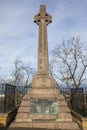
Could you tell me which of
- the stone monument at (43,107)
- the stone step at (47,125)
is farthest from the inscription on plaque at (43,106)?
the stone step at (47,125)

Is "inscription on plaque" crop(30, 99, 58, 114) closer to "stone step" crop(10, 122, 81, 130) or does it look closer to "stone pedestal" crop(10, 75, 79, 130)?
"stone pedestal" crop(10, 75, 79, 130)

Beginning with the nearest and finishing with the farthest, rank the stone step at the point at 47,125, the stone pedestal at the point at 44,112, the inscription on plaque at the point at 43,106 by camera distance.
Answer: the stone step at the point at 47,125, the stone pedestal at the point at 44,112, the inscription on plaque at the point at 43,106

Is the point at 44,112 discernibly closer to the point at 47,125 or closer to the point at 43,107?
the point at 43,107

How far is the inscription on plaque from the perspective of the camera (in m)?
11.1

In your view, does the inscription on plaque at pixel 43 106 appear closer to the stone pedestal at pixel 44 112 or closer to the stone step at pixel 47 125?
the stone pedestal at pixel 44 112

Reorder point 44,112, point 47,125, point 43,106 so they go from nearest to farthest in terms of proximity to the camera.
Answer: point 47,125
point 44,112
point 43,106

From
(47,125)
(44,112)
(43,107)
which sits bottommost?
(47,125)

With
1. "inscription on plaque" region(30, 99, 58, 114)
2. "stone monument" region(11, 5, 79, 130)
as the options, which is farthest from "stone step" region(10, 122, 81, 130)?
"inscription on plaque" region(30, 99, 58, 114)

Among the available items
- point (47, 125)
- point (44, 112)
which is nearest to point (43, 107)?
point (44, 112)

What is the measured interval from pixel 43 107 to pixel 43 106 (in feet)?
0.19

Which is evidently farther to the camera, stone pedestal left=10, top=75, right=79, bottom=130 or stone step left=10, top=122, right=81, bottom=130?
stone pedestal left=10, top=75, right=79, bottom=130

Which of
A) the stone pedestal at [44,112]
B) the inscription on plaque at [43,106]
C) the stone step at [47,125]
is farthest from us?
the inscription on plaque at [43,106]

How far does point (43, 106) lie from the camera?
11258 millimetres

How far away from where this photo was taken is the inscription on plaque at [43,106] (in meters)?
11.1
